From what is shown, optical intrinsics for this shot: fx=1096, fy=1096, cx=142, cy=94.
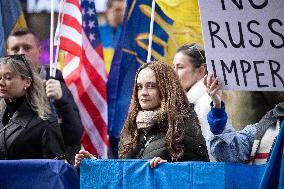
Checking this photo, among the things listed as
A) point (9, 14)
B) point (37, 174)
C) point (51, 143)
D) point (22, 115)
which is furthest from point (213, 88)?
point (9, 14)

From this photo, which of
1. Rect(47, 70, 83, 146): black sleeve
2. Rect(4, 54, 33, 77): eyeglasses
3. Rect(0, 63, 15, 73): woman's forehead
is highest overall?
Rect(4, 54, 33, 77): eyeglasses

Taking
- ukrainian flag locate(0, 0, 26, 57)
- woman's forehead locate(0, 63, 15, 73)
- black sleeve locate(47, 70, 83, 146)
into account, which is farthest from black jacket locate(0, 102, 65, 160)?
ukrainian flag locate(0, 0, 26, 57)

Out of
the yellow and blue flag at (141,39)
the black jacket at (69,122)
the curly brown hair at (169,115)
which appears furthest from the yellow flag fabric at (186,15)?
the curly brown hair at (169,115)

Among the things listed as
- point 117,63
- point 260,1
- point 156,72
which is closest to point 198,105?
point 156,72

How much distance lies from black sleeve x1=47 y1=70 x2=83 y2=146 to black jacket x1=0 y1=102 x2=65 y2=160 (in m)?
1.29

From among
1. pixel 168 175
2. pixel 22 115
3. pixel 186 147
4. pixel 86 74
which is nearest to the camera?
pixel 168 175

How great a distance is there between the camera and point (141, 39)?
38.0 feet

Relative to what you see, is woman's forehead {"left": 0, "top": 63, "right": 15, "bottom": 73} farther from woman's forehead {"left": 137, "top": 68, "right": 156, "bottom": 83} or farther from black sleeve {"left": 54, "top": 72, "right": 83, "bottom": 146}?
woman's forehead {"left": 137, "top": 68, "right": 156, "bottom": 83}

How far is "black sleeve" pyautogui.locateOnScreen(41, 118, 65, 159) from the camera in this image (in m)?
8.41

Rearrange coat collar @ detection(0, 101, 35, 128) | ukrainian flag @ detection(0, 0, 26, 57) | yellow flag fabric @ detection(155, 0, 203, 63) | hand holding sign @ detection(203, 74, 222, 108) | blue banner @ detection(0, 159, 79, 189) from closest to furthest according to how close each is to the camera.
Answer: hand holding sign @ detection(203, 74, 222, 108) → blue banner @ detection(0, 159, 79, 189) → coat collar @ detection(0, 101, 35, 128) → yellow flag fabric @ detection(155, 0, 203, 63) → ukrainian flag @ detection(0, 0, 26, 57)

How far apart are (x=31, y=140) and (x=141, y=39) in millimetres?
3420

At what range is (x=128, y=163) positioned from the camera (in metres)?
7.48

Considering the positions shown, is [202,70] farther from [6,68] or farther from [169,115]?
[6,68]

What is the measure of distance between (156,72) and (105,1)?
9259 millimetres
